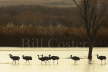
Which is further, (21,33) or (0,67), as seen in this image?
(21,33)

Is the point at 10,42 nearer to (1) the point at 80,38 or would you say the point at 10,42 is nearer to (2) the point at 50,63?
(1) the point at 80,38

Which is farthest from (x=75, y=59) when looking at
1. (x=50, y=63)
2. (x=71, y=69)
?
(x=71, y=69)

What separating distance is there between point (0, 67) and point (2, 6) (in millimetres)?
17111

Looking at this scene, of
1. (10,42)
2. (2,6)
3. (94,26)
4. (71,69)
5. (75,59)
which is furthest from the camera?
(2,6)

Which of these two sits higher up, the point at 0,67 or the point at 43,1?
the point at 43,1

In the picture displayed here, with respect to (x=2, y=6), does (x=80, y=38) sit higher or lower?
lower

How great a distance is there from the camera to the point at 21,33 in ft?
112

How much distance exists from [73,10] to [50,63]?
47.9 ft

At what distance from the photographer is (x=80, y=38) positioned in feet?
110

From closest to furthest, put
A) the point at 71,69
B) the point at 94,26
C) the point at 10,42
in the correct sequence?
the point at 71,69 → the point at 94,26 → the point at 10,42

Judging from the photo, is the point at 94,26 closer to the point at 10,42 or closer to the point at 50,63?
the point at 50,63

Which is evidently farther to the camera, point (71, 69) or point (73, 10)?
point (73, 10)

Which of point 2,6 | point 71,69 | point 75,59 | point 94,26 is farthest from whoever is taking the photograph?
point 2,6

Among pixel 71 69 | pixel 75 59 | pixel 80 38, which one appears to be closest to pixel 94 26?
pixel 75 59
